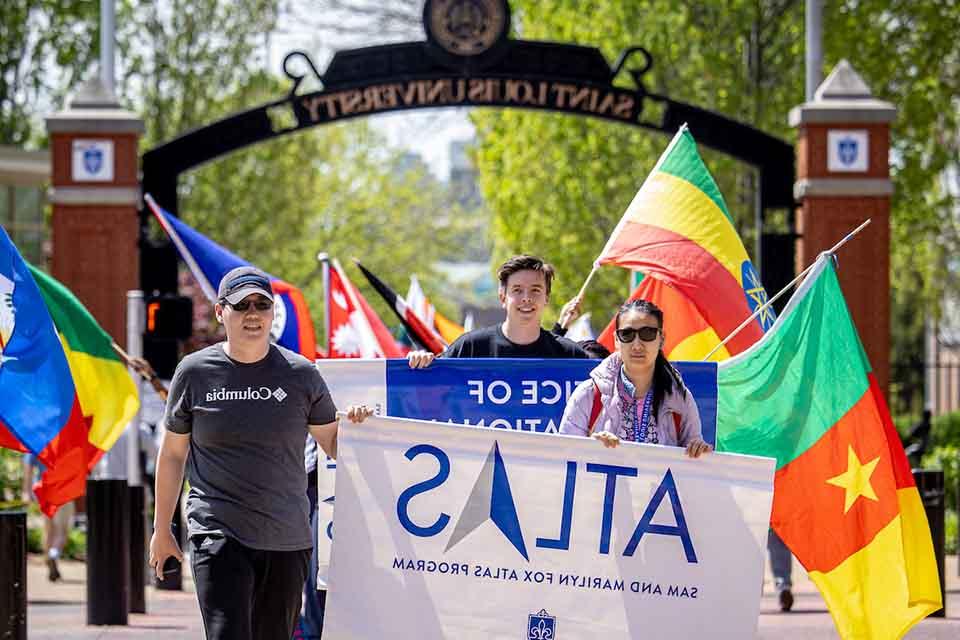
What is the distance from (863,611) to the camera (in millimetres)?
7742

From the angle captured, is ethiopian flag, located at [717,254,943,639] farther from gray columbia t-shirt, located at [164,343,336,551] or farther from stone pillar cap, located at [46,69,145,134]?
stone pillar cap, located at [46,69,145,134]

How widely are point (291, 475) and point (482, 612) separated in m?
1.03

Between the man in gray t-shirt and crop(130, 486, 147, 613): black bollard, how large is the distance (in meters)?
5.65

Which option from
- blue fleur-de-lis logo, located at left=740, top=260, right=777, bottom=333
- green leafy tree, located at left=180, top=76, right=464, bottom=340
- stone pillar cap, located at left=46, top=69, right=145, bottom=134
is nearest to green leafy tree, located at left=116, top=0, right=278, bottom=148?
green leafy tree, located at left=180, top=76, right=464, bottom=340

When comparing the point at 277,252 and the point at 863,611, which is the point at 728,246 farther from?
the point at 277,252

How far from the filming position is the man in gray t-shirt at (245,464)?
6.47 m

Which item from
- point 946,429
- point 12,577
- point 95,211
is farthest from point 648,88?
point 12,577

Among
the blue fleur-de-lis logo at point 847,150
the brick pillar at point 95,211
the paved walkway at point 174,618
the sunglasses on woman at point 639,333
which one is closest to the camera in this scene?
the sunglasses on woman at point 639,333

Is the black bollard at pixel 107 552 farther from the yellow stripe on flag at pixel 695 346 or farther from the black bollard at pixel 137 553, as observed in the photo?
the yellow stripe on flag at pixel 695 346

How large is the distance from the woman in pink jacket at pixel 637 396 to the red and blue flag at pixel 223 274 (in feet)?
Answer: 19.2

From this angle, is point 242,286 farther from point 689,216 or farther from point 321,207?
point 321,207

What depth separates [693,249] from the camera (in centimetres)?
995

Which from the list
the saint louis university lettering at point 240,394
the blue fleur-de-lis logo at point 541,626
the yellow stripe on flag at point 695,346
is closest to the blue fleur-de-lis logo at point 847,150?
the yellow stripe on flag at point 695,346

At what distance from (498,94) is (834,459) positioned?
10753 millimetres
